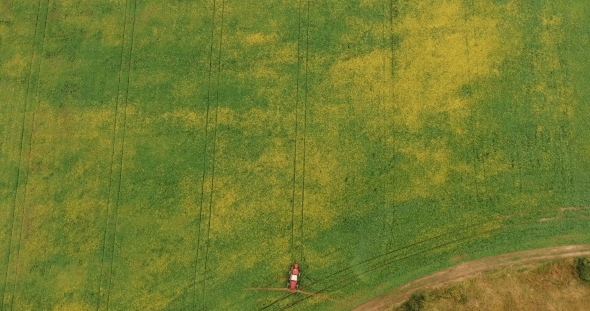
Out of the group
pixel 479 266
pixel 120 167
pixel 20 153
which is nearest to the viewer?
pixel 479 266

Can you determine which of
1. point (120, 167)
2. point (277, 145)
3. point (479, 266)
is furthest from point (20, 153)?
point (479, 266)

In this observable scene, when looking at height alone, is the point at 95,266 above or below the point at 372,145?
below

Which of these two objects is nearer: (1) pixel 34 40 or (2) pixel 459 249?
(2) pixel 459 249

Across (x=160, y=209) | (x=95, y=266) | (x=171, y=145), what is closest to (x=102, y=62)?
(x=171, y=145)

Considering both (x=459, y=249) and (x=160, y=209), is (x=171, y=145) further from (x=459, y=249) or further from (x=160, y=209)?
(x=459, y=249)

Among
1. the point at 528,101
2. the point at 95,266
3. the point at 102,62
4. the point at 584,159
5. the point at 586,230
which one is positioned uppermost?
the point at 102,62

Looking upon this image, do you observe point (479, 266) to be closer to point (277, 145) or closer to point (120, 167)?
point (277, 145)
